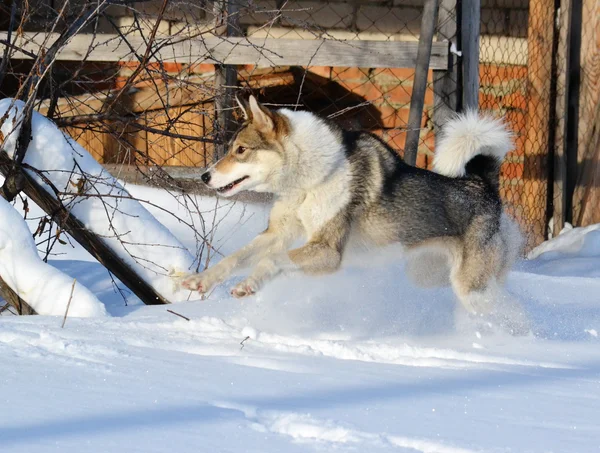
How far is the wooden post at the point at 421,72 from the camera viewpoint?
214 inches

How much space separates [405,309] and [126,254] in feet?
4.53

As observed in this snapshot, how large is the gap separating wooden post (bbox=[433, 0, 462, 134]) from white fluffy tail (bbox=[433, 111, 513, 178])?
1.55 m

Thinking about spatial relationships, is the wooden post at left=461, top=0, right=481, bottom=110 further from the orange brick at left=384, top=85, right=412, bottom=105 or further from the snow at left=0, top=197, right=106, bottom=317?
the snow at left=0, top=197, right=106, bottom=317

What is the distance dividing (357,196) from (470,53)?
2289 millimetres

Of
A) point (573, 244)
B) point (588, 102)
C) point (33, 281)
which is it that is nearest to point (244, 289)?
point (33, 281)

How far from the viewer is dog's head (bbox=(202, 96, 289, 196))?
12.0ft

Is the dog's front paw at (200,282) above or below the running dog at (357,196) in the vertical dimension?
below

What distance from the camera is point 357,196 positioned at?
378 cm

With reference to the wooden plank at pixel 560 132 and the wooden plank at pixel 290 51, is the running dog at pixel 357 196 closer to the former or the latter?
the wooden plank at pixel 290 51

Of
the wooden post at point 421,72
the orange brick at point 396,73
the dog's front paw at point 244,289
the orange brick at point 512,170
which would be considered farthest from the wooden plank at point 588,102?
the dog's front paw at point 244,289

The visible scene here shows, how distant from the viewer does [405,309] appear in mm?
4113

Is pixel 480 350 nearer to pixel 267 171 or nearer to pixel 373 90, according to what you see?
pixel 267 171

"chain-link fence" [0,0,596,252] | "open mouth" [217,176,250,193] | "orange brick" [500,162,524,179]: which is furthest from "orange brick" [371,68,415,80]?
"open mouth" [217,176,250,193]

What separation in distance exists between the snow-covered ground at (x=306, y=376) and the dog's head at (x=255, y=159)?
57 centimetres
